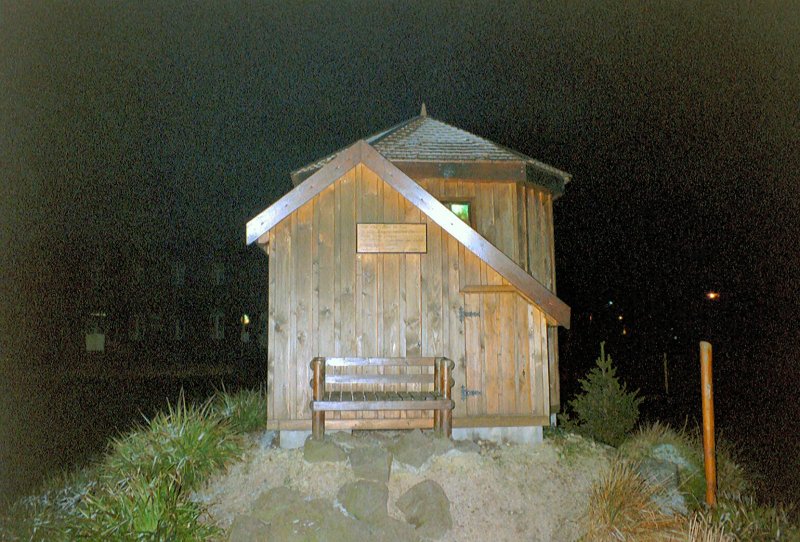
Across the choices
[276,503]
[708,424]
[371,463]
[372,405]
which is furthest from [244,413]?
[708,424]

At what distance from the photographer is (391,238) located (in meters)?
9.65

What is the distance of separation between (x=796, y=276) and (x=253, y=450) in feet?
111

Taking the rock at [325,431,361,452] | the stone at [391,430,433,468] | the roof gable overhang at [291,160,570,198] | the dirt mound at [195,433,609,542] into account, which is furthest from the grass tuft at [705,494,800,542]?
the roof gable overhang at [291,160,570,198]

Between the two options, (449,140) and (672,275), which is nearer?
(449,140)

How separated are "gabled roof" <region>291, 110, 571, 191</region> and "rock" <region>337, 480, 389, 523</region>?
21.0ft

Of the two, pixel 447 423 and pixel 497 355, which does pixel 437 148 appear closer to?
pixel 497 355

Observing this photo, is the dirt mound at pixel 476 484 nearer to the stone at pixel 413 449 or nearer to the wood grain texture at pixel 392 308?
the stone at pixel 413 449

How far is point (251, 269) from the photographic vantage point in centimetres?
4788

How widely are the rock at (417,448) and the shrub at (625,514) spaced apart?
2.21m

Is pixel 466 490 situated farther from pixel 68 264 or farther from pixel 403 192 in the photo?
pixel 68 264

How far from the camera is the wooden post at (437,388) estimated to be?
9.02 metres

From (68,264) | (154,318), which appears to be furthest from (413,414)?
(154,318)

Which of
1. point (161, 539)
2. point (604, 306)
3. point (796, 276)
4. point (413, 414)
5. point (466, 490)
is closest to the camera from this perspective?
point (161, 539)

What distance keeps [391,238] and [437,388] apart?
258 cm
